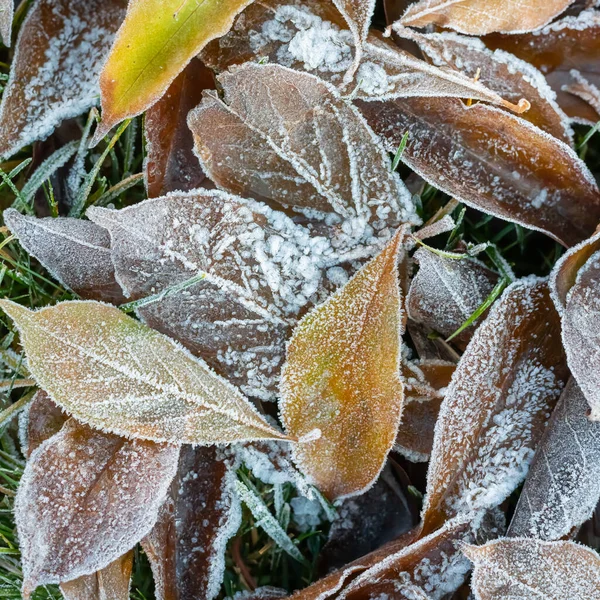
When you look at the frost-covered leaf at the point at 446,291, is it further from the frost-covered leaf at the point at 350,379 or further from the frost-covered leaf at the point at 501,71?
the frost-covered leaf at the point at 501,71

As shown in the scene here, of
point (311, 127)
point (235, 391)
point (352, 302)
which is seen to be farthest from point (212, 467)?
point (311, 127)

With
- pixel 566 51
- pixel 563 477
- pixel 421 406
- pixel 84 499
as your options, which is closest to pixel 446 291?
pixel 421 406

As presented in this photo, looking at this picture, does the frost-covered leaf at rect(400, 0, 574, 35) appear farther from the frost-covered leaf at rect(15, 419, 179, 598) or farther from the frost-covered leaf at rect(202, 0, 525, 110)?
the frost-covered leaf at rect(15, 419, 179, 598)

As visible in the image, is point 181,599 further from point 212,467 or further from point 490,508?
point 490,508

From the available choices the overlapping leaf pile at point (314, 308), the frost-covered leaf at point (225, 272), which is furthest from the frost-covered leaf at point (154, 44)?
the frost-covered leaf at point (225, 272)

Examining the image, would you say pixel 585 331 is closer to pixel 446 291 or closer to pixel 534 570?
pixel 446 291
